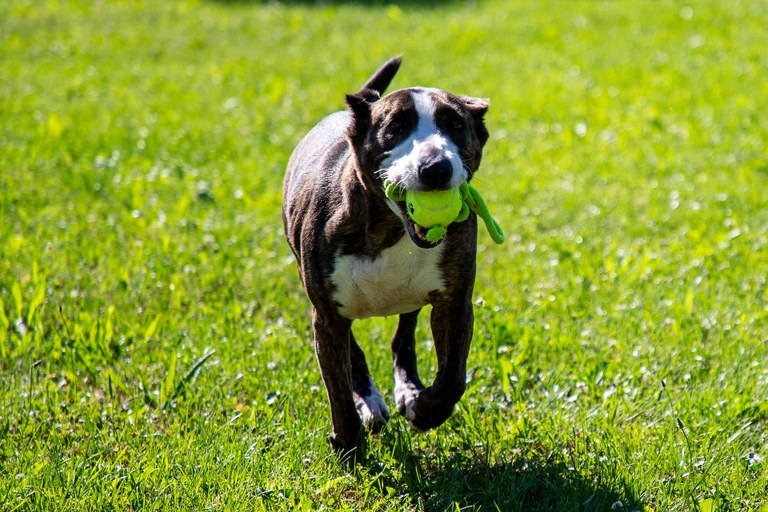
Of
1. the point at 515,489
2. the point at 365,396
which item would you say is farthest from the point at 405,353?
the point at 515,489

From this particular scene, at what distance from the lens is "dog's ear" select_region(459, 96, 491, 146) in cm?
437

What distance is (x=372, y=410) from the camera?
4852mm

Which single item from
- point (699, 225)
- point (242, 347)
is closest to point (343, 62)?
point (699, 225)

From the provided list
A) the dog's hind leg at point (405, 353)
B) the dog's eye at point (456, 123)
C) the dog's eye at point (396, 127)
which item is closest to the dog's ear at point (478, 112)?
the dog's eye at point (456, 123)

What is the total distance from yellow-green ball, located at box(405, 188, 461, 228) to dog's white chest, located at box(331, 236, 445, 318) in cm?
38

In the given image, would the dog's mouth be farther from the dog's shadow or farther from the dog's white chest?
the dog's shadow

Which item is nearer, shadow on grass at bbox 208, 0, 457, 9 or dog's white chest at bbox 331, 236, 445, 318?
dog's white chest at bbox 331, 236, 445, 318

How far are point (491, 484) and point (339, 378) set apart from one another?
80cm

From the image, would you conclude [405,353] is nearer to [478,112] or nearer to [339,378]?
[339,378]

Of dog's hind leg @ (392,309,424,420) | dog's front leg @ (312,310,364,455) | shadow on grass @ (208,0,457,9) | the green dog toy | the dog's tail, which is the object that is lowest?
shadow on grass @ (208,0,457,9)

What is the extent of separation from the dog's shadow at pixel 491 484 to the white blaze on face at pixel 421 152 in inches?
50.6

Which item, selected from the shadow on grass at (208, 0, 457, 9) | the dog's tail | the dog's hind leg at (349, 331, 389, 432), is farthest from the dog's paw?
the shadow on grass at (208, 0, 457, 9)

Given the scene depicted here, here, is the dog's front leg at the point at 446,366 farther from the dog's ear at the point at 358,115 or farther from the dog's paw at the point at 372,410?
the dog's ear at the point at 358,115

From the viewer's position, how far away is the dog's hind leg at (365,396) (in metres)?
4.81
